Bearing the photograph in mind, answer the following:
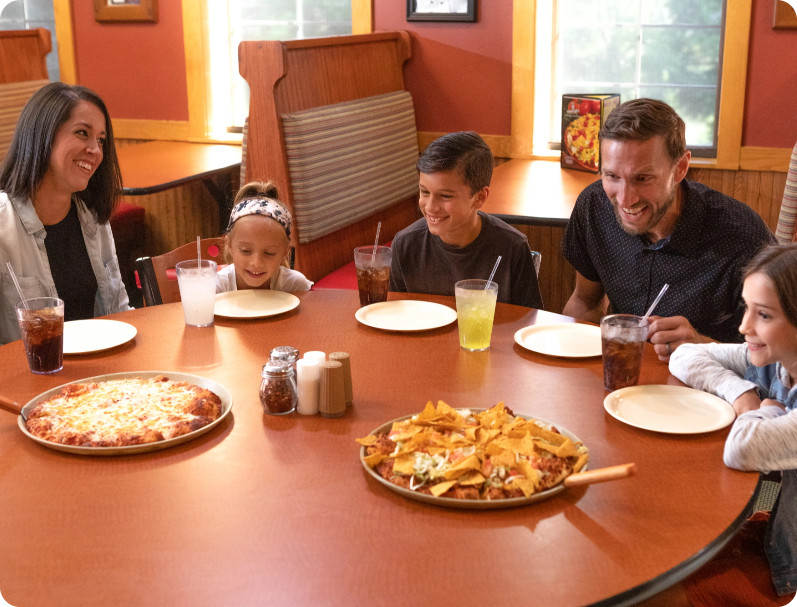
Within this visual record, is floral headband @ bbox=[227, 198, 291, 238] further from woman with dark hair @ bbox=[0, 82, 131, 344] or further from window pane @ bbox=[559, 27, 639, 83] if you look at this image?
window pane @ bbox=[559, 27, 639, 83]

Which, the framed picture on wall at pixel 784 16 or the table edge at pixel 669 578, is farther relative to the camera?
the framed picture on wall at pixel 784 16

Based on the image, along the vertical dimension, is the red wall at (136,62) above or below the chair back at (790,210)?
above

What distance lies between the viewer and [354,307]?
214 centimetres

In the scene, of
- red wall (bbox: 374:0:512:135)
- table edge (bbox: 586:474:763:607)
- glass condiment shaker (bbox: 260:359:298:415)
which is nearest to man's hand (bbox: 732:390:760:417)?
table edge (bbox: 586:474:763:607)

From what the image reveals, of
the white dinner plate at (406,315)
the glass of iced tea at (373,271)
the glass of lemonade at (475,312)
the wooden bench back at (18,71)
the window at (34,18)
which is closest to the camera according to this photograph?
the glass of lemonade at (475,312)

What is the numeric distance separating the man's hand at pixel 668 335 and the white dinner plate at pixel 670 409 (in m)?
0.19

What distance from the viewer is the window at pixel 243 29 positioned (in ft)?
15.3

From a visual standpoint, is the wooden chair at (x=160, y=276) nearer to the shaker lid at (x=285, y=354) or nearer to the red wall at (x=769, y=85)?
the shaker lid at (x=285, y=354)

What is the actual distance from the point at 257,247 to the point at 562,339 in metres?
0.93

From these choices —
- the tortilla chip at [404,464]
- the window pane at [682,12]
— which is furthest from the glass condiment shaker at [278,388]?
the window pane at [682,12]

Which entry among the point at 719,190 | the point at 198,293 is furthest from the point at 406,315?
the point at 719,190

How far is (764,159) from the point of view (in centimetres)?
384

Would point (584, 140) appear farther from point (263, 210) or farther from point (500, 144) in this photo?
point (263, 210)

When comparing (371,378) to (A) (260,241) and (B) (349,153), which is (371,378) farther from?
(B) (349,153)
